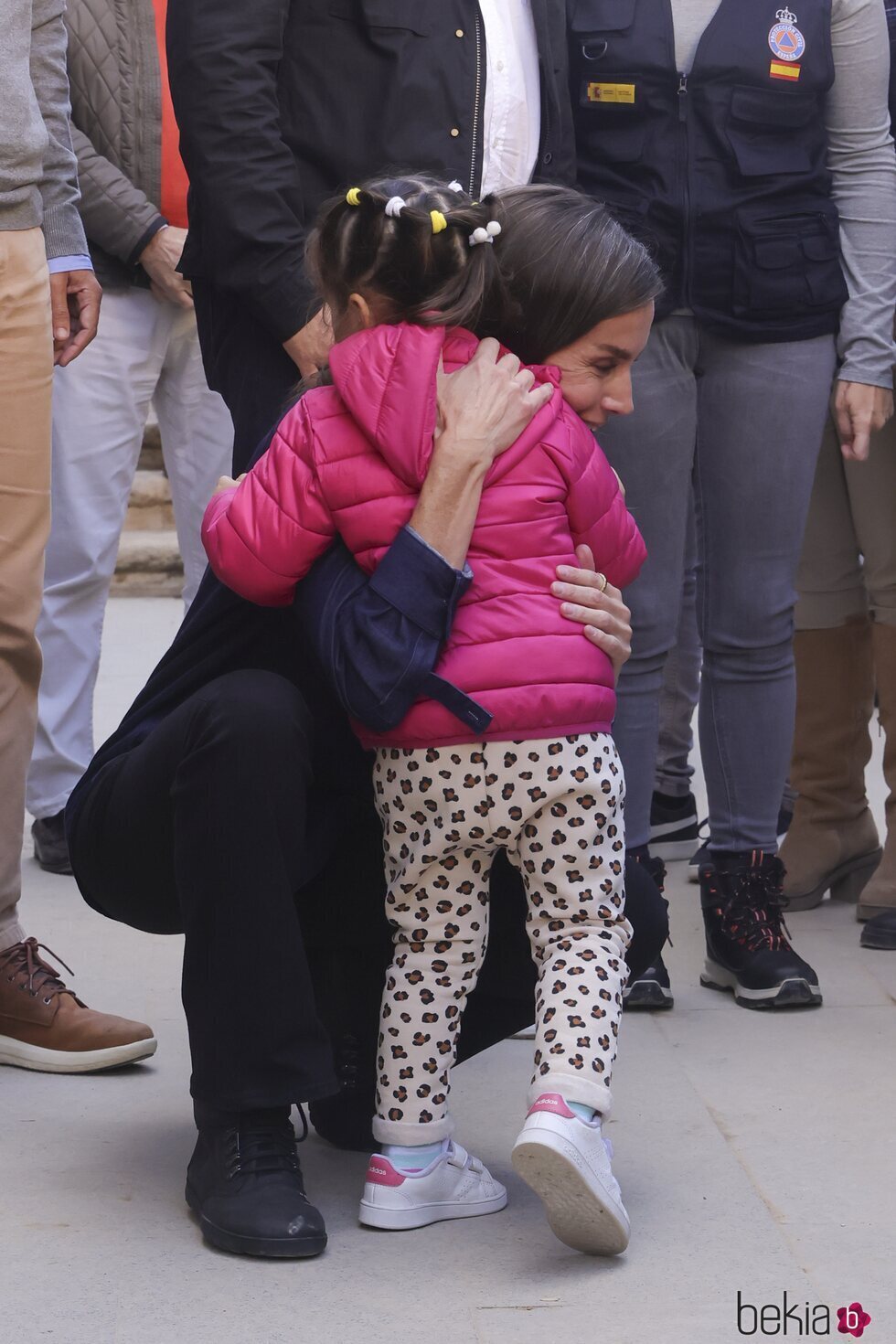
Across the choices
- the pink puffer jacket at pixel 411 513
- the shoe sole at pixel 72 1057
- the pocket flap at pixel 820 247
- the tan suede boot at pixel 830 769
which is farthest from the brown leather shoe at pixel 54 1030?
the pocket flap at pixel 820 247

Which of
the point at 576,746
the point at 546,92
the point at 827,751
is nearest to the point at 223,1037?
the point at 576,746

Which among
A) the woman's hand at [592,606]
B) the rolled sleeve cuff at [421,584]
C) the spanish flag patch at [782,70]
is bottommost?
the woman's hand at [592,606]

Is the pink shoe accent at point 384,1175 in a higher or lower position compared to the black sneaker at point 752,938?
higher

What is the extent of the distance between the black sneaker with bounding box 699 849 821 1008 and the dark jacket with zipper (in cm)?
114

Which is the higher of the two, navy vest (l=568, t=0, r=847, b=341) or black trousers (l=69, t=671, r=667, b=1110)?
navy vest (l=568, t=0, r=847, b=341)

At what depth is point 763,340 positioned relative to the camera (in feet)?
9.46

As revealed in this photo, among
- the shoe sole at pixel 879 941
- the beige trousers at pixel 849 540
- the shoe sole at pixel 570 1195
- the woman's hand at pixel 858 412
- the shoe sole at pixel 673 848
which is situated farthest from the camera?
the shoe sole at pixel 673 848

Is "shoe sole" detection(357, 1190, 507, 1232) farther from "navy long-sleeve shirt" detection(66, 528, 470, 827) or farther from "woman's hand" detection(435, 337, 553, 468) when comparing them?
"woman's hand" detection(435, 337, 553, 468)

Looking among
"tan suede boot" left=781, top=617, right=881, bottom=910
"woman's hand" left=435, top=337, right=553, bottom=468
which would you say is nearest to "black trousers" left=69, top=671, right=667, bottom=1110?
"woman's hand" left=435, top=337, right=553, bottom=468

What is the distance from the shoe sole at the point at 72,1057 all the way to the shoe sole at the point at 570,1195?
2.58 feet

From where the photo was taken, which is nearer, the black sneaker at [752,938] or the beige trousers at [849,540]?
the black sneaker at [752,938]

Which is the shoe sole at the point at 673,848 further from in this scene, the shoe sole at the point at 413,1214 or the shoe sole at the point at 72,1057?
the shoe sole at the point at 413,1214

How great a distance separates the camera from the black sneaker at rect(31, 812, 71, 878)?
11.7 feet

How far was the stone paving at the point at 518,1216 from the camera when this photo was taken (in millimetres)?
1854
